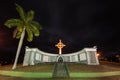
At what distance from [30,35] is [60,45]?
71.6 ft

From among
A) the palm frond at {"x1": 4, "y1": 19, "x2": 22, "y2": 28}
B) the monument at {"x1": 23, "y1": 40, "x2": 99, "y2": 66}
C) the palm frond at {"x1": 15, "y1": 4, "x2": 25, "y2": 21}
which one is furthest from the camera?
the monument at {"x1": 23, "y1": 40, "x2": 99, "y2": 66}

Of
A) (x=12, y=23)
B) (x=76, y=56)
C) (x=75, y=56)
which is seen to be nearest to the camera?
(x=12, y=23)

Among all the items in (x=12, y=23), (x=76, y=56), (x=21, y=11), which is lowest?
(x=76, y=56)

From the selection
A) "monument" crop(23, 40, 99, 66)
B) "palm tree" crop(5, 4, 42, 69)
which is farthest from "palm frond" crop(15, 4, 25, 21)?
"monument" crop(23, 40, 99, 66)

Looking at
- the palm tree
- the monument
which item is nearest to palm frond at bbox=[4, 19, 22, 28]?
the palm tree

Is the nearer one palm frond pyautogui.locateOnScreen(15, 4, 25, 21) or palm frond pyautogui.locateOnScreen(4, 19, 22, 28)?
palm frond pyautogui.locateOnScreen(4, 19, 22, 28)

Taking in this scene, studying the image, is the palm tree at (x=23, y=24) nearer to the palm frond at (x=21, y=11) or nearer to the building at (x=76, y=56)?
the palm frond at (x=21, y=11)

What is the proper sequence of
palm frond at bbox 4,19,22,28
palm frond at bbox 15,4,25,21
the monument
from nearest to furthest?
1. palm frond at bbox 4,19,22,28
2. palm frond at bbox 15,4,25,21
3. the monument

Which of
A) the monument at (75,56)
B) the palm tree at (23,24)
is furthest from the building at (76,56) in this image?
the palm tree at (23,24)

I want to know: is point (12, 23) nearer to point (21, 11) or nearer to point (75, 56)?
point (21, 11)

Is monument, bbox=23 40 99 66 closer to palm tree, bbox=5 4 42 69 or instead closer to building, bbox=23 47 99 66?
building, bbox=23 47 99 66

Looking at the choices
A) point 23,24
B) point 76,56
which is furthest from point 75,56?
point 23,24

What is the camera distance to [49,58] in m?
57.1

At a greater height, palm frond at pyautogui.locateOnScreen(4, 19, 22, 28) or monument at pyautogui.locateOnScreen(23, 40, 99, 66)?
palm frond at pyautogui.locateOnScreen(4, 19, 22, 28)
